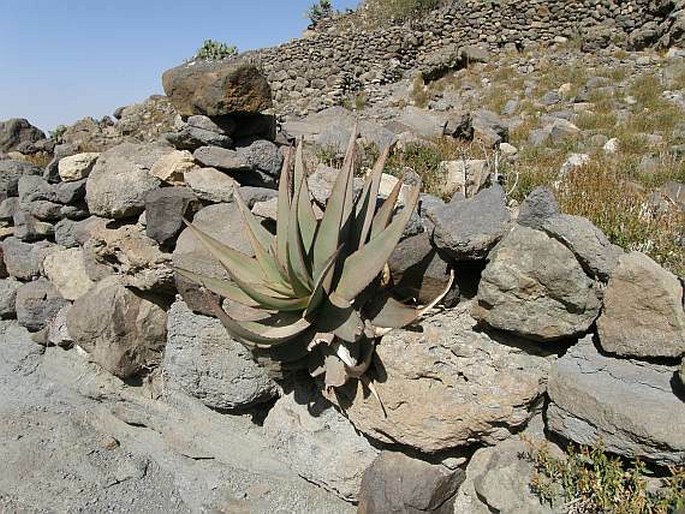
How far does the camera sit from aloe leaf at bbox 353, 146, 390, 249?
9.49 feet

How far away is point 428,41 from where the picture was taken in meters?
14.6

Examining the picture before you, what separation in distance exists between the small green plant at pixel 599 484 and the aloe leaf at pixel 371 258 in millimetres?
1144

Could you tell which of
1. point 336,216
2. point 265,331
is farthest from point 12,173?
point 336,216

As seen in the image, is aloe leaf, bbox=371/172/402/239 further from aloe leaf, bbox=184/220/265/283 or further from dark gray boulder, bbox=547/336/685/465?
dark gray boulder, bbox=547/336/685/465

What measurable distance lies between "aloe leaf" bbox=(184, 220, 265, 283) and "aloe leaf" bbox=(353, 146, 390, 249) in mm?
564

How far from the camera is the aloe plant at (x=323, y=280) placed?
2709 mm

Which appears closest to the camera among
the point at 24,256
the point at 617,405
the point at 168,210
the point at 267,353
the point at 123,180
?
the point at 617,405

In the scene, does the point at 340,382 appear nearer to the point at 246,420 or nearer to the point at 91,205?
the point at 246,420

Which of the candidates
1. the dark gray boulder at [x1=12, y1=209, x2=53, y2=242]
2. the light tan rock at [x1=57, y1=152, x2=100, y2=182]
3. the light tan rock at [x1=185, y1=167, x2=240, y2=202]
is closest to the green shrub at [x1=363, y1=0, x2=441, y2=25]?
the dark gray boulder at [x1=12, y1=209, x2=53, y2=242]

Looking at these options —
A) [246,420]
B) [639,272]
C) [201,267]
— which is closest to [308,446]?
[246,420]

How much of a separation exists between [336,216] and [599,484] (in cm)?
171

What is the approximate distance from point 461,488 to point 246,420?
145cm

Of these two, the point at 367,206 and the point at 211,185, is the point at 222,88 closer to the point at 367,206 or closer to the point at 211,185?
the point at 211,185

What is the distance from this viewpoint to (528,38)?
45.3 feet
